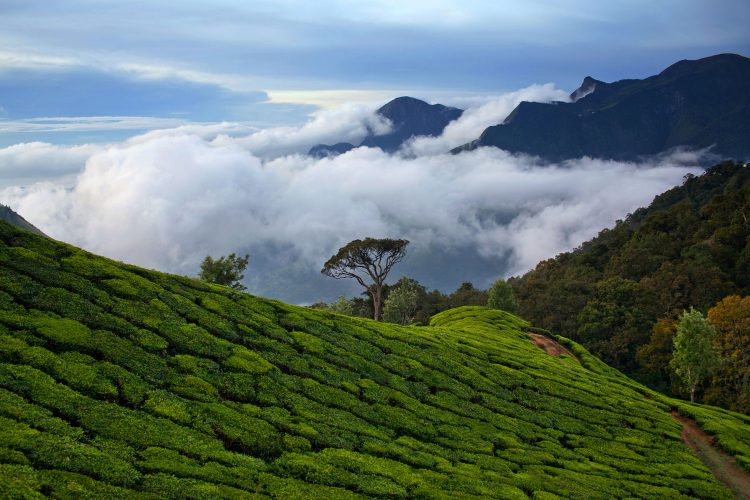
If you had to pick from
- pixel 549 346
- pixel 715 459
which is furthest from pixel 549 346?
pixel 715 459

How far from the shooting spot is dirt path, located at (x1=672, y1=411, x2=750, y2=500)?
3627 cm

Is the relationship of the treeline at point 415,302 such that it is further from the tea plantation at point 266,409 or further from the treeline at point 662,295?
the tea plantation at point 266,409

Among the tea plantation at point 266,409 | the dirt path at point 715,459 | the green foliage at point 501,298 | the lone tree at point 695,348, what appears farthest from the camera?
the green foliage at point 501,298

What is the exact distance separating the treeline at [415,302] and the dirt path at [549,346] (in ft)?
74.4

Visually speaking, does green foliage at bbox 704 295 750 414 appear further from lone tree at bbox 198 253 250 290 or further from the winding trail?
lone tree at bbox 198 253 250 290

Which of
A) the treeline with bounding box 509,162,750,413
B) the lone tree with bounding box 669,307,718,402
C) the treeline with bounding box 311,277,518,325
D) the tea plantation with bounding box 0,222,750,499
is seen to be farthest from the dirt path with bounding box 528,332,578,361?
the tea plantation with bounding box 0,222,750,499

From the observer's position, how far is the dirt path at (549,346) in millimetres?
72625

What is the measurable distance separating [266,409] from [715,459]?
32695 millimetres

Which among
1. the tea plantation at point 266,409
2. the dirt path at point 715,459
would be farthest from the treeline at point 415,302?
the tea plantation at point 266,409

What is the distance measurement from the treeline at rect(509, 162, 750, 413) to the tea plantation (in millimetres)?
35389

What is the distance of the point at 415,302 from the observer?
5167 inches

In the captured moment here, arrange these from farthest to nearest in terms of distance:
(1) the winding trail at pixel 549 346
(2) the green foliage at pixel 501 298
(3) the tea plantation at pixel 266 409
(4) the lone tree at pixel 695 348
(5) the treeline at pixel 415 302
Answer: (5) the treeline at pixel 415 302 → (2) the green foliage at pixel 501 298 → (1) the winding trail at pixel 549 346 → (4) the lone tree at pixel 695 348 → (3) the tea plantation at pixel 266 409

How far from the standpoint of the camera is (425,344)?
153 ft

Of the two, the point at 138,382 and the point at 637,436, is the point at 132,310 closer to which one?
the point at 138,382
